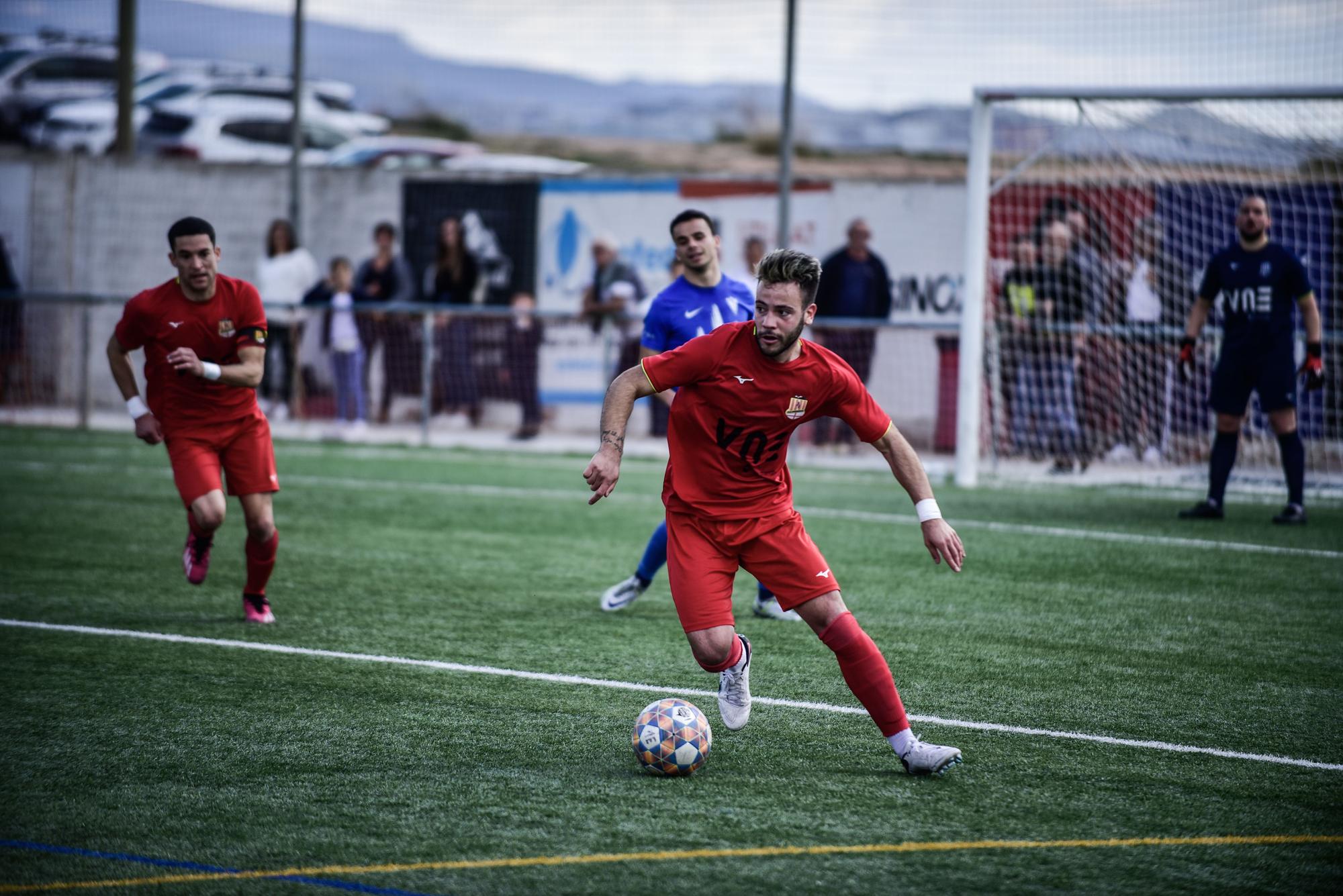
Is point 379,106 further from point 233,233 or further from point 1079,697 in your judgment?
point 1079,697

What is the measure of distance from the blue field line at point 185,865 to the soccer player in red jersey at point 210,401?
327 cm

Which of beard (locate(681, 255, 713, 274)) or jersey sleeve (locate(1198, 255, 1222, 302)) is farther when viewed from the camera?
jersey sleeve (locate(1198, 255, 1222, 302))

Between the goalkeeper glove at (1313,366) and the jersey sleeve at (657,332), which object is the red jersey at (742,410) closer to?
the jersey sleeve at (657,332)

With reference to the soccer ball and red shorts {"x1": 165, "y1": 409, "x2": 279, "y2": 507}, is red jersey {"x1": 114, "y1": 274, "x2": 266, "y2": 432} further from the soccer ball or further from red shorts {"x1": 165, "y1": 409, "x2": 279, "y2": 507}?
the soccer ball

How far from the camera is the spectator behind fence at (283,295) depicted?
55.9 ft

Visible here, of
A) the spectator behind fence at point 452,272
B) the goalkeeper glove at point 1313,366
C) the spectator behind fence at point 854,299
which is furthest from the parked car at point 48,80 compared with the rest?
the goalkeeper glove at point 1313,366

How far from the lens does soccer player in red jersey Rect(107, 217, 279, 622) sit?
7230 millimetres

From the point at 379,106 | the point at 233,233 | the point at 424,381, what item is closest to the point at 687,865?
the point at 424,381

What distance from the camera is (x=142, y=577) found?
8.45m

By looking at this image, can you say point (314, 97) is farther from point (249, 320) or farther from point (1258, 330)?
point (249, 320)

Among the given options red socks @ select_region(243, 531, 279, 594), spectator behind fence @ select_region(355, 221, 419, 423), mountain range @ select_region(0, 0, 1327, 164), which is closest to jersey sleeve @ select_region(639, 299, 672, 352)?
red socks @ select_region(243, 531, 279, 594)

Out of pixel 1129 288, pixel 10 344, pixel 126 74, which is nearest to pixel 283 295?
pixel 10 344

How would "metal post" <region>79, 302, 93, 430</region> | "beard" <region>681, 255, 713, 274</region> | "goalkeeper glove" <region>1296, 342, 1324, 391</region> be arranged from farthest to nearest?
1. "metal post" <region>79, 302, 93, 430</region>
2. "goalkeeper glove" <region>1296, 342, 1324, 391</region>
3. "beard" <region>681, 255, 713, 274</region>

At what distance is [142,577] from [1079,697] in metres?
5.35
